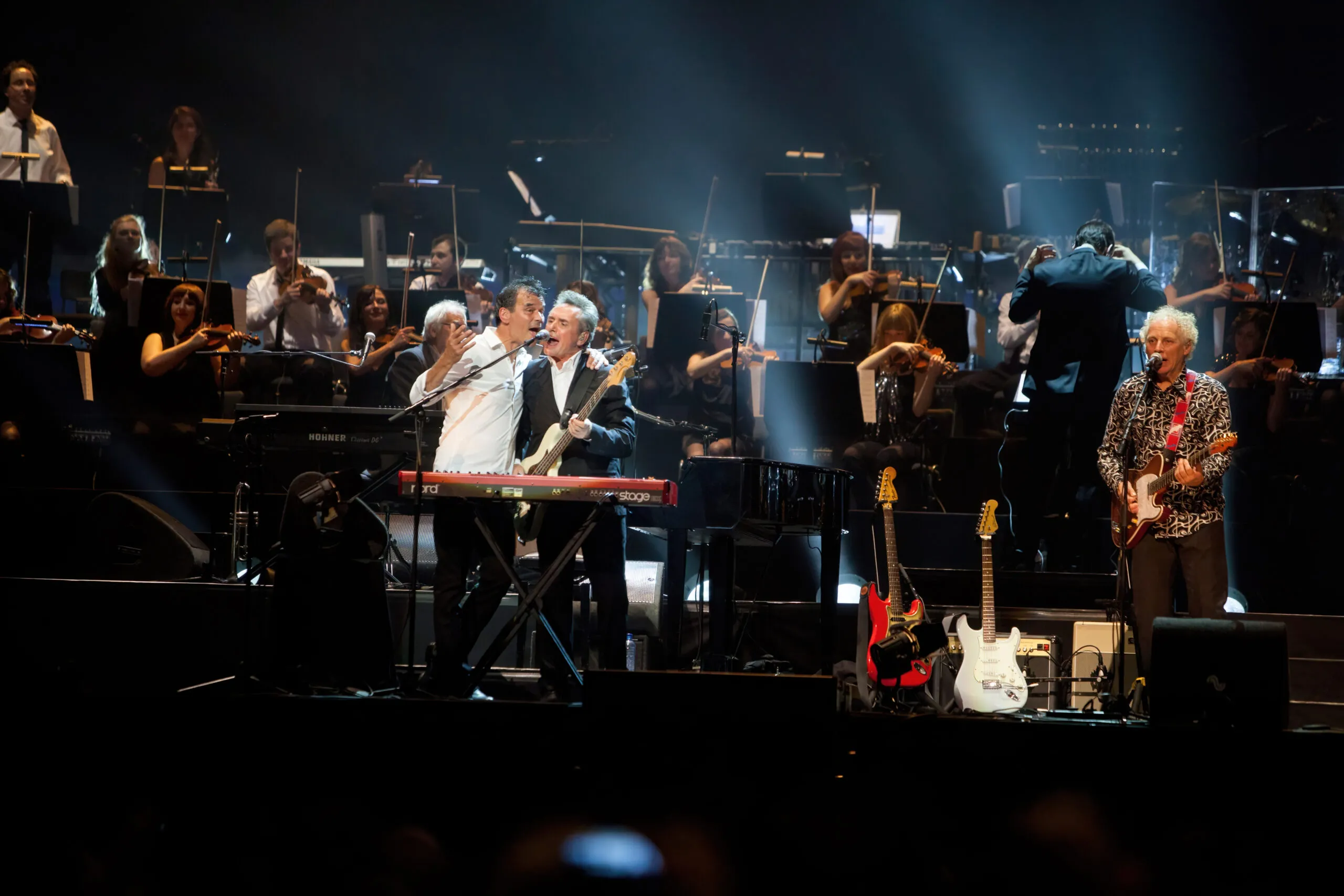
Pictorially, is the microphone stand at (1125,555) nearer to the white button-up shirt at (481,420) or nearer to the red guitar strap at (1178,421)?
the red guitar strap at (1178,421)

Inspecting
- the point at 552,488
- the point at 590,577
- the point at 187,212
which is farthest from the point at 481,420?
the point at 187,212

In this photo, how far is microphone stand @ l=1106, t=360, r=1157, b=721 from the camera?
4746mm

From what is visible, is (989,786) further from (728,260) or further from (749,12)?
(749,12)

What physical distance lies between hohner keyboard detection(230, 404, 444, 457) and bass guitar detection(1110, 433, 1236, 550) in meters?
→ 2.74

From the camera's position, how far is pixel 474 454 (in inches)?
194

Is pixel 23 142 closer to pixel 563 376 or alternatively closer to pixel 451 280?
pixel 451 280

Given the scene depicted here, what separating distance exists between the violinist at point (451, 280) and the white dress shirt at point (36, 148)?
7.97ft

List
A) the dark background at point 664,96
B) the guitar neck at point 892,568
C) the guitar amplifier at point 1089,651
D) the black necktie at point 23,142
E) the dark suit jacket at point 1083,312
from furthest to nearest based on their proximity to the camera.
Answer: the dark background at point 664,96
the black necktie at point 23,142
the dark suit jacket at point 1083,312
the guitar amplifier at point 1089,651
the guitar neck at point 892,568

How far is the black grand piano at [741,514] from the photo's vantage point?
441 centimetres

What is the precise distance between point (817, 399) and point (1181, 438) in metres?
2.26

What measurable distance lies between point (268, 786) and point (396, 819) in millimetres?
382

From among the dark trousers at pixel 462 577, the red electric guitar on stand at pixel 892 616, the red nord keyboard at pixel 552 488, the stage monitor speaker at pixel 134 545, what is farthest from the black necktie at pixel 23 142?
the red electric guitar on stand at pixel 892 616

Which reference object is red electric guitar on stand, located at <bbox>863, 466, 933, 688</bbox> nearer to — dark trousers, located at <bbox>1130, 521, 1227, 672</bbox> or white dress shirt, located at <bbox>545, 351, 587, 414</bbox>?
dark trousers, located at <bbox>1130, 521, 1227, 672</bbox>

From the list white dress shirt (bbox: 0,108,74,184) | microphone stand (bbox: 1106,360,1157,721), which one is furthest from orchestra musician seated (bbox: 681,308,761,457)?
white dress shirt (bbox: 0,108,74,184)
